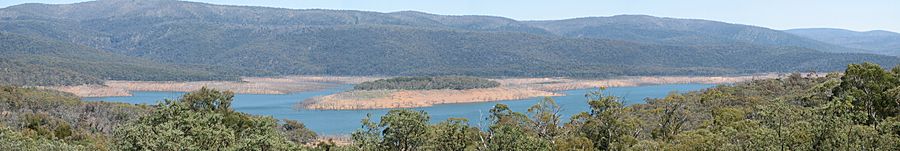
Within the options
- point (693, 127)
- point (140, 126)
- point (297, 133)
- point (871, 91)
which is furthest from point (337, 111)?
point (140, 126)

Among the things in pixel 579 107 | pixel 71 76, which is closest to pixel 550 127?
pixel 579 107

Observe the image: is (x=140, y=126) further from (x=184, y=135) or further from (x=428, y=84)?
(x=428, y=84)

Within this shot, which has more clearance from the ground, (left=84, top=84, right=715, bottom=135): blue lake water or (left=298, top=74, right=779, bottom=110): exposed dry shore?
(left=298, top=74, right=779, bottom=110): exposed dry shore

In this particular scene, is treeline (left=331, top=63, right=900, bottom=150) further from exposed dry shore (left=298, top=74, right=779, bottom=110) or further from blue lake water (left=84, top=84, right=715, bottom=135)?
exposed dry shore (left=298, top=74, right=779, bottom=110)

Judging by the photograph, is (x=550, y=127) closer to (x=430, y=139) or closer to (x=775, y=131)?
(x=430, y=139)

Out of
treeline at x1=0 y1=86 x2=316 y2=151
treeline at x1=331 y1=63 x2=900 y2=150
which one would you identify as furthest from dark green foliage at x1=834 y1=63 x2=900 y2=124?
treeline at x1=0 y1=86 x2=316 y2=151

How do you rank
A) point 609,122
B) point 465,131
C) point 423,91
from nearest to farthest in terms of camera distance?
point 465,131
point 609,122
point 423,91

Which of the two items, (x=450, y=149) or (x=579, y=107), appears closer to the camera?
(x=450, y=149)

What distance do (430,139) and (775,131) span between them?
12.3 meters

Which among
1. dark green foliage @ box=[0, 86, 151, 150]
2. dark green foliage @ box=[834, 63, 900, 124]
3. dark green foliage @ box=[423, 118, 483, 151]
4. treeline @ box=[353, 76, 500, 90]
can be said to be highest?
dark green foliage @ box=[834, 63, 900, 124]

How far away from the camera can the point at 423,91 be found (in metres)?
161

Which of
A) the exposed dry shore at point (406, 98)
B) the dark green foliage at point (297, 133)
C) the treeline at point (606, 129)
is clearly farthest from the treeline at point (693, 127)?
the exposed dry shore at point (406, 98)

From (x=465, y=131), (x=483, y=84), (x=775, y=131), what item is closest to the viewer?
(x=775, y=131)

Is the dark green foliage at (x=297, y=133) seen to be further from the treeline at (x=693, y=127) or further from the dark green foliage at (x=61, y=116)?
the treeline at (x=693, y=127)
